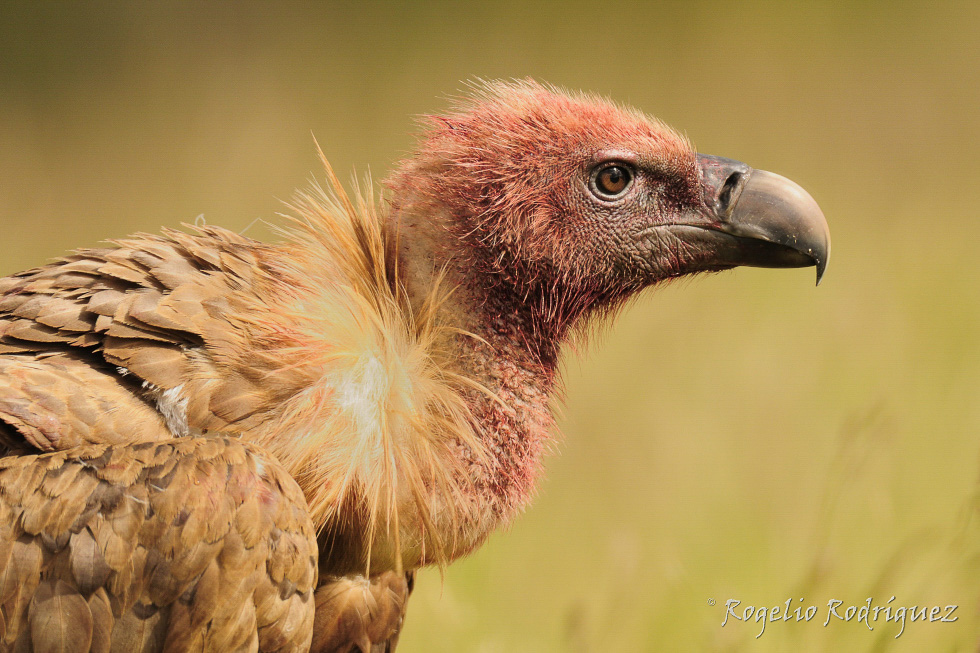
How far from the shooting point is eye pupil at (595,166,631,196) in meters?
2.13

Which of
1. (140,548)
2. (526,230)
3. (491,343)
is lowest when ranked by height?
(140,548)

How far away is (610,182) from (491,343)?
0.46 m

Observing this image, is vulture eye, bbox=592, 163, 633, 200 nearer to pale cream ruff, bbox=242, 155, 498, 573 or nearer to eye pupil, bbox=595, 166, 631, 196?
eye pupil, bbox=595, 166, 631, 196

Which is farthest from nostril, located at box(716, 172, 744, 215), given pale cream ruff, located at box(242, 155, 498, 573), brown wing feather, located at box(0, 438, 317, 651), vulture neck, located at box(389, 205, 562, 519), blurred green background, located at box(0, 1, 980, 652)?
blurred green background, located at box(0, 1, 980, 652)

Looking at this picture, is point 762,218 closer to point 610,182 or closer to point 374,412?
point 610,182

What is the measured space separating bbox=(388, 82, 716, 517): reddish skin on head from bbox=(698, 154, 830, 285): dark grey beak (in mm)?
51

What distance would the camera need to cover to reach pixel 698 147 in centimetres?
493

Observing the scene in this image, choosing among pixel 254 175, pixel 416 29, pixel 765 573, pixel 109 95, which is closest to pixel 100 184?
pixel 109 95

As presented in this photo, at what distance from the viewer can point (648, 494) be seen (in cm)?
411

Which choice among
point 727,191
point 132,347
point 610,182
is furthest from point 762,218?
point 132,347

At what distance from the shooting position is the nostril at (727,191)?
2119mm

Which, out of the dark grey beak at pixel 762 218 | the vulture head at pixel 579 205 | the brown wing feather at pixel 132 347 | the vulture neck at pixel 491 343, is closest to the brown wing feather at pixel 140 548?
the brown wing feather at pixel 132 347

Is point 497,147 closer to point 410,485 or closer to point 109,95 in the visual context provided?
point 410,485

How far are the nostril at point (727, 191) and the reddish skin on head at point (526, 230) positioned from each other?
45 millimetres
